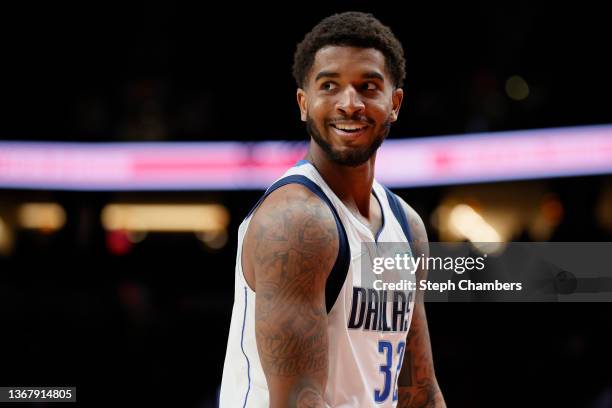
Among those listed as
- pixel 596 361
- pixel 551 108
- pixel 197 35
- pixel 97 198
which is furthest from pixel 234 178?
pixel 596 361

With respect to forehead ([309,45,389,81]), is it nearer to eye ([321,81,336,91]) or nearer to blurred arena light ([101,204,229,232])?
eye ([321,81,336,91])

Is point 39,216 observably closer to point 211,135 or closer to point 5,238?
point 5,238

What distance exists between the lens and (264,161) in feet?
34.0

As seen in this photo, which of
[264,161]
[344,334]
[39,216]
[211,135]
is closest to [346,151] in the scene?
[344,334]

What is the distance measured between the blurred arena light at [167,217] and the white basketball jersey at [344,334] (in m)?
9.11

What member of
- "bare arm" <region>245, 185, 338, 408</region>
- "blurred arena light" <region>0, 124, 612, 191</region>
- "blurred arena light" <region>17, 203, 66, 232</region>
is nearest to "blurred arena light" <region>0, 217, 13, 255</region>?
"blurred arena light" <region>17, 203, 66, 232</region>

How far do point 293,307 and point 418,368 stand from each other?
1.02 metres

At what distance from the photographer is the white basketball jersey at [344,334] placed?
2.69m

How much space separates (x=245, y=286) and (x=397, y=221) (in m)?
0.78

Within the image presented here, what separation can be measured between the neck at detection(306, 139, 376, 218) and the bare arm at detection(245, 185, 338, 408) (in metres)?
0.41

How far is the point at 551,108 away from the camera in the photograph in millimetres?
10438

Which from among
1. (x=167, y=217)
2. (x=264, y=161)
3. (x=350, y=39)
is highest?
(x=167, y=217)

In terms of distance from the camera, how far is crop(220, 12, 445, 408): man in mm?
2490

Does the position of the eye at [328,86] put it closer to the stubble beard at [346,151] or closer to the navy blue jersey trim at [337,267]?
the stubble beard at [346,151]
